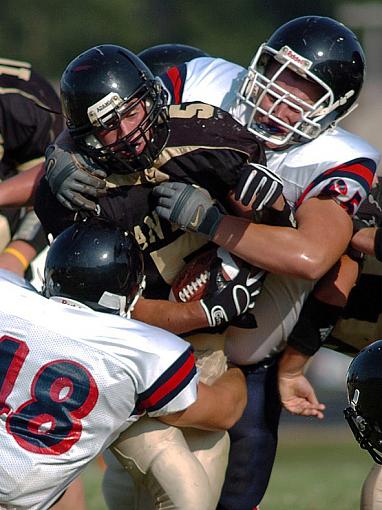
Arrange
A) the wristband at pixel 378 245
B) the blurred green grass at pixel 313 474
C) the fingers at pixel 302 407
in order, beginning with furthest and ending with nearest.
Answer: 1. the blurred green grass at pixel 313 474
2. the fingers at pixel 302 407
3. the wristband at pixel 378 245

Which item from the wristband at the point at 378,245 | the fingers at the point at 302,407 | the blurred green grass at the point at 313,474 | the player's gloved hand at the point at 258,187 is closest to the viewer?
the player's gloved hand at the point at 258,187

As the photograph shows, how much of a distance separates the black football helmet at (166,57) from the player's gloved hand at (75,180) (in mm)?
714

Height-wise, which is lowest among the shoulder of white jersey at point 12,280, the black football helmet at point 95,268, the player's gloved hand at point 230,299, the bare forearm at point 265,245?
the shoulder of white jersey at point 12,280

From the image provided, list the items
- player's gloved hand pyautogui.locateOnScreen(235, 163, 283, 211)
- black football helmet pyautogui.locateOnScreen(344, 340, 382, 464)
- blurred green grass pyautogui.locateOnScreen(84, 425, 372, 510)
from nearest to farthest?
black football helmet pyautogui.locateOnScreen(344, 340, 382, 464), player's gloved hand pyautogui.locateOnScreen(235, 163, 283, 211), blurred green grass pyautogui.locateOnScreen(84, 425, 372, 510)

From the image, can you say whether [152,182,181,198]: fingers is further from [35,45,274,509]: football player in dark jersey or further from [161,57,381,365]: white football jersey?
[161,57,381,365]: white football jersey

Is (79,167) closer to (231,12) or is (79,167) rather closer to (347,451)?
(347,451)

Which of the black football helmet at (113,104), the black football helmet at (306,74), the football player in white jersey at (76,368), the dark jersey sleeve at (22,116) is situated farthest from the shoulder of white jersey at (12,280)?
the dark jersey sleeve at (22,116)

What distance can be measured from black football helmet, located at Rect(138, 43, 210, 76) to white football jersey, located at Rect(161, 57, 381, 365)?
25 centimetres

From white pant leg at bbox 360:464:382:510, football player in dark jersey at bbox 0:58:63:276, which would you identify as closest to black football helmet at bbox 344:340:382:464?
white pant leg at bbox 360:464:382:510

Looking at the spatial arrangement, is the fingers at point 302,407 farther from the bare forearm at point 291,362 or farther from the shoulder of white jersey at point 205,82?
the shoulder of white jersey at point 205,82

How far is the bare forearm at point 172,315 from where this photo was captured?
3.28 meters

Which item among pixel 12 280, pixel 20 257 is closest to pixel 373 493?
pixel 12 280

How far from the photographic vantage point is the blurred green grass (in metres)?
5.04

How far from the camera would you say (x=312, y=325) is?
353 centimetres
